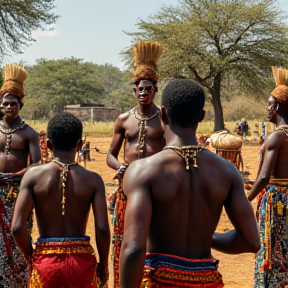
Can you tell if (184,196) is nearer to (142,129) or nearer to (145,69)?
(142,129)

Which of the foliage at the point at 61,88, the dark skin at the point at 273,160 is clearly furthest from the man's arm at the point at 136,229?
the foliage at the point at 61,88

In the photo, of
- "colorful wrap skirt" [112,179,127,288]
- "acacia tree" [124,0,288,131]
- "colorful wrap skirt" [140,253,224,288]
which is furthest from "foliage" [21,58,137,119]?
"colorful wrap skirt" [140,253,224,288]

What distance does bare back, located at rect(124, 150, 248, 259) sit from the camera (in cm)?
240

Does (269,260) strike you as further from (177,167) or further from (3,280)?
(177,167)

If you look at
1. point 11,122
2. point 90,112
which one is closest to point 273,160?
point 11,122

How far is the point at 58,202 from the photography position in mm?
3225

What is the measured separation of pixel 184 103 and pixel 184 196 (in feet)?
1.30

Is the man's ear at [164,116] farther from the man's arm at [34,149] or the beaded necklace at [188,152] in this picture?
the man's arm at [34,149]

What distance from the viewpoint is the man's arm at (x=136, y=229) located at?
2.31 meters

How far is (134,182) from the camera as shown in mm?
2391

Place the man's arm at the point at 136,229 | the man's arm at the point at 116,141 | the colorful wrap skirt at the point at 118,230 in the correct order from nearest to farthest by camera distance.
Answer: the man's arm at the point at 136,229, the colorful wrap skirt at the point at 118,230, the man's arm at the point at 116,141

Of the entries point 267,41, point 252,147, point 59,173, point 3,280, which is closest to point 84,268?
point 59,173

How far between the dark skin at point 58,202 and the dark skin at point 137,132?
1.47 meters

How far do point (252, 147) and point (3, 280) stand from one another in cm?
2115
